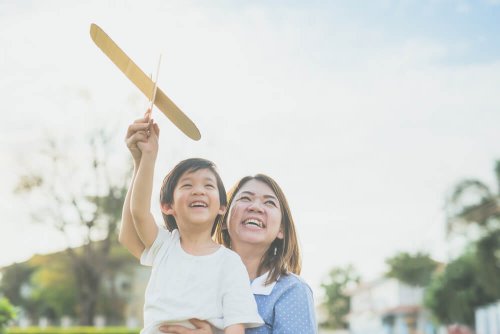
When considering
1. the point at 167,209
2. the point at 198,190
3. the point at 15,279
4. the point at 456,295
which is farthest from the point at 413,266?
the point at 198,190

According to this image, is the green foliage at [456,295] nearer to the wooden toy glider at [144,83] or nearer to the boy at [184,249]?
the boy at [184,249]

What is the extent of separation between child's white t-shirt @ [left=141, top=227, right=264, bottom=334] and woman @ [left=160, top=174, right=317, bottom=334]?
1.61 ft

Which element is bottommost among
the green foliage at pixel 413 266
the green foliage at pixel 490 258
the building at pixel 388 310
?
the building at pixel 388 310

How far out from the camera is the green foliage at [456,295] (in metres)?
38.4

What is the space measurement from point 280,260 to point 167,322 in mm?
1075

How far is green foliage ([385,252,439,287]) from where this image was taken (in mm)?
63397

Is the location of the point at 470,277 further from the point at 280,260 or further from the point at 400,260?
the point at 280,260

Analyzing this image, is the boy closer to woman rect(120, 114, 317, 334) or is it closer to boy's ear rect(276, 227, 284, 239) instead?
woman rect(120, 114, 317, 334)

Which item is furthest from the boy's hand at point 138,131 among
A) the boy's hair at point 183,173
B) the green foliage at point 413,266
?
the green foliage at point 413,266

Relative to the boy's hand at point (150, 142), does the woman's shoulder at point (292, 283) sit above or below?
below

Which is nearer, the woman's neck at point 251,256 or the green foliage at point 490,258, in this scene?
the woman's neck at point 251,256

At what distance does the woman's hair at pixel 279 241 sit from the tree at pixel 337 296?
90.0m

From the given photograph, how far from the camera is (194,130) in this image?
259cm

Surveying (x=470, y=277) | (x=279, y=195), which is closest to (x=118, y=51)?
(x=279, y=195)
